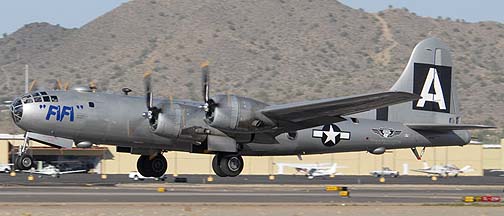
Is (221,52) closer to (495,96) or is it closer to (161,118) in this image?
(495,96)

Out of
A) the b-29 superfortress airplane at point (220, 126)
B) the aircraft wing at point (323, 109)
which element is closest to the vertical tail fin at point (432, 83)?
the b-29 superfortress airplane at point (220, 126)

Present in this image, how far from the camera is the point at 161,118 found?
1582 inches

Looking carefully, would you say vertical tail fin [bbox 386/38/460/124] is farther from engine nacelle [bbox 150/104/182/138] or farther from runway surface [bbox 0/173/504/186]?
runway surface [bbox 0/173/504/186]

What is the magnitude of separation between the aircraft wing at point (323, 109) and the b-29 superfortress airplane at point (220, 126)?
0.14 feet

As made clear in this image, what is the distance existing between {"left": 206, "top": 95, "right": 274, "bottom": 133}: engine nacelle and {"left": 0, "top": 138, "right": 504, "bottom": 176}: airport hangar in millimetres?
49155

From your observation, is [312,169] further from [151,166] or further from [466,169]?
[151,166]

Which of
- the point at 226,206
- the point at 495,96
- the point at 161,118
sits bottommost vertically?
the point at 226,206

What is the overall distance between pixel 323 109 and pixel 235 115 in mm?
3784

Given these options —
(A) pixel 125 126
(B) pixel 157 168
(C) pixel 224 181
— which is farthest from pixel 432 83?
(C) pixel 224 181

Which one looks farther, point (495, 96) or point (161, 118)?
point (495, 96)

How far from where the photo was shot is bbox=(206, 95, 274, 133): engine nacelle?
4000 centimetres

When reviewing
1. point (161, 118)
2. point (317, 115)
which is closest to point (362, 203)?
point (317, 115)

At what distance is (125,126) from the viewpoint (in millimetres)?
39781

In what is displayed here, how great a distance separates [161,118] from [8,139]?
54.5 meters
